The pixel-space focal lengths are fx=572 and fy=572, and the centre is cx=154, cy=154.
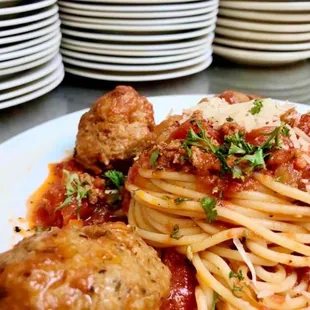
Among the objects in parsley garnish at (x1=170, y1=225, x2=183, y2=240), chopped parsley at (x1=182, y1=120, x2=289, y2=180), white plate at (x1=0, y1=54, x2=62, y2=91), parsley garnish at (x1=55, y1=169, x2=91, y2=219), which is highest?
chopped parsley at (x1=182, y1=120, x2=289, y2=180)

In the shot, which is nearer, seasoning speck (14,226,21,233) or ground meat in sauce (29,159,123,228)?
seasoning speck (14,226,21,233)

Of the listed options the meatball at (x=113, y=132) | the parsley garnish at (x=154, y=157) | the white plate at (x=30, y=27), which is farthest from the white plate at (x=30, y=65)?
the parsley garnish at (x=154, y=157)

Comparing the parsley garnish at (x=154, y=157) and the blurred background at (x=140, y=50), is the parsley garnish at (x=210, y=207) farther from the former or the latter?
the blurred background at (x=140, y=50)

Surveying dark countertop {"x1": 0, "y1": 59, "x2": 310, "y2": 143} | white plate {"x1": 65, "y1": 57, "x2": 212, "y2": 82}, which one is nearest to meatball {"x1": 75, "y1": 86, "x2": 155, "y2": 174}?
dark countertop {"x1": 0, "y1": 59, "x2": 310, "y2": 143}

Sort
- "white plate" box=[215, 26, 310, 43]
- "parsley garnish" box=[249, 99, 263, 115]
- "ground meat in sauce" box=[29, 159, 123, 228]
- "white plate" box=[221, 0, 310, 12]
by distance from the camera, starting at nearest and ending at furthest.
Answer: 1. "parsley garnish" box=[249, 99, 263, 115]
2. "ground meat in sauce" box=[29, 159, 123, 228]
3. "white plate" box=[221, 0, 310, 12]
4. "white plate" box=[215, 26, 310, 43]

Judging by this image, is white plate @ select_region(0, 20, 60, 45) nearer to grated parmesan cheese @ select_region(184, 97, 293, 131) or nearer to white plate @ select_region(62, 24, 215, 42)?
white plate @ select_region(62, 24, 215, 42)

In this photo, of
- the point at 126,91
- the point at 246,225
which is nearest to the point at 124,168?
the point at 126,91

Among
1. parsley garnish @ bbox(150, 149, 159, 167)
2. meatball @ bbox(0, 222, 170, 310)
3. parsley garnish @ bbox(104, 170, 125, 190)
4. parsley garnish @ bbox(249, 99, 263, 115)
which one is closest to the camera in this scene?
meatball @ bbox(0, 222, 170, 310)
